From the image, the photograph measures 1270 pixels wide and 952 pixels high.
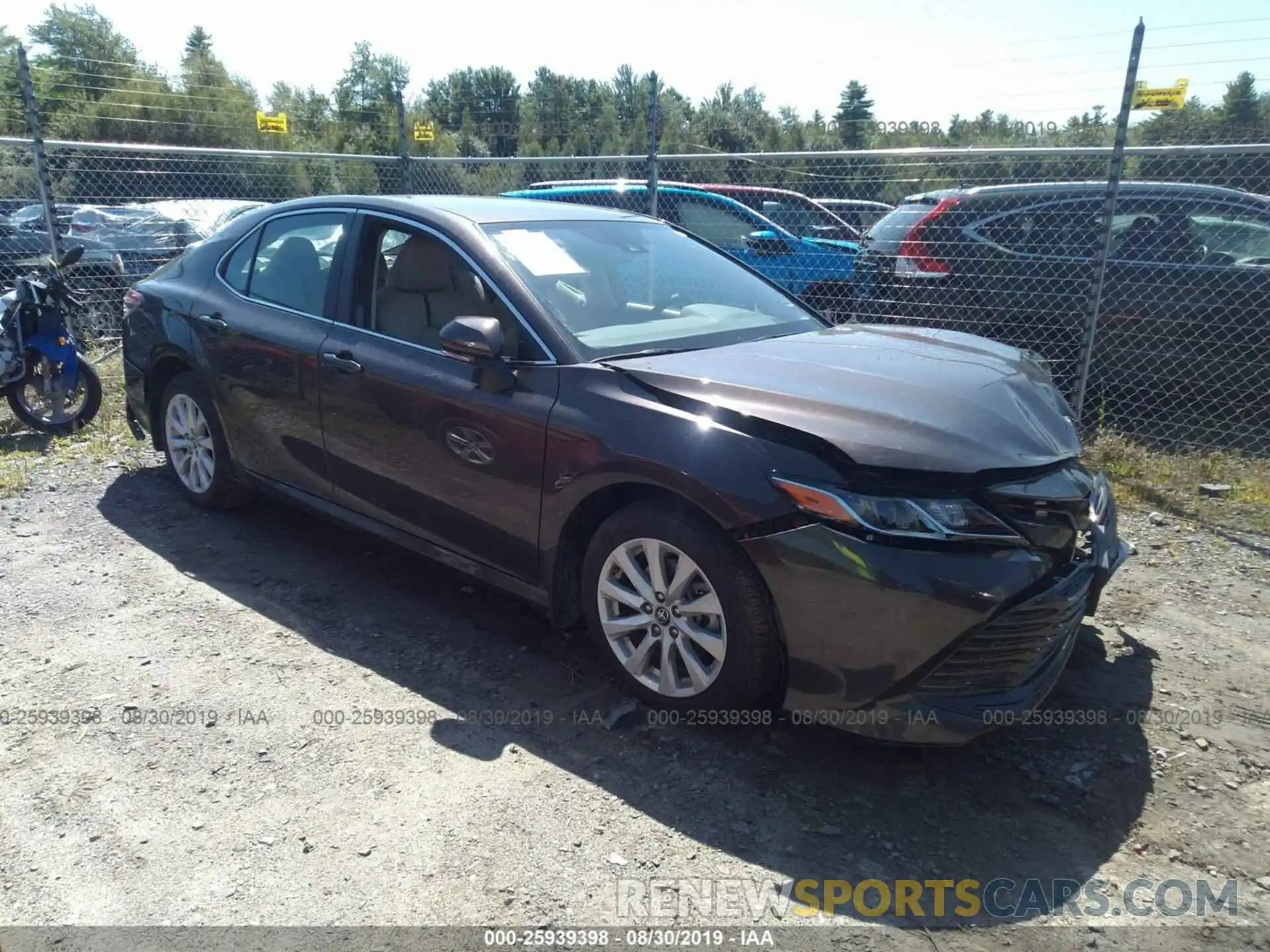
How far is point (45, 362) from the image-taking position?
21.1ft

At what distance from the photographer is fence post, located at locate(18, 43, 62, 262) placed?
716cm

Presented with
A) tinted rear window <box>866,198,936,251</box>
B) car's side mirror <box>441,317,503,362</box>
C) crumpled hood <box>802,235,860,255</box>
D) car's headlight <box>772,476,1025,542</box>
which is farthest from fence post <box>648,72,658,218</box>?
car's headlight <box>772,476,1025,542</box>

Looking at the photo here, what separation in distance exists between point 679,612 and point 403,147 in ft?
26.3

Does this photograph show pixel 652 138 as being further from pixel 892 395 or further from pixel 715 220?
pixel 892 395

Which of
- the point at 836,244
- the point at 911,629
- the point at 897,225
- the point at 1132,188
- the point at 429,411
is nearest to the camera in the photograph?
the point at 911,629

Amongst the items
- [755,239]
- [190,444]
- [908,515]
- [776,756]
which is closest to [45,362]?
[190,444]

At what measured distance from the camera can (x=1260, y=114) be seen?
8180 millimetres

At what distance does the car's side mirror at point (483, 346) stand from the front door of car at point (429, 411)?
0.04 meters

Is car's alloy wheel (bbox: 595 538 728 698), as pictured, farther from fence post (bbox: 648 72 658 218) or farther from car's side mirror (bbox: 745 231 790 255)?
car's side mirror (bbox: 745 231 790 255)

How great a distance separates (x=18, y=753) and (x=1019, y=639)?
315 centimetres

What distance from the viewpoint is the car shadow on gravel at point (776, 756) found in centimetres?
256

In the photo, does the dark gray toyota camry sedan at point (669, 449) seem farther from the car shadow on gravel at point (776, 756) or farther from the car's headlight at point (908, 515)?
the car shadow on gravel at point (776, 756)

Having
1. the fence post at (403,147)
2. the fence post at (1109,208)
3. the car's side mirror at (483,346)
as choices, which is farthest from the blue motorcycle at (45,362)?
the fence post at (1109,208)

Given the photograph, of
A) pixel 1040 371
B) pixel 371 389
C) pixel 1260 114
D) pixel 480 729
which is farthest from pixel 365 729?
pixel 1260 114
